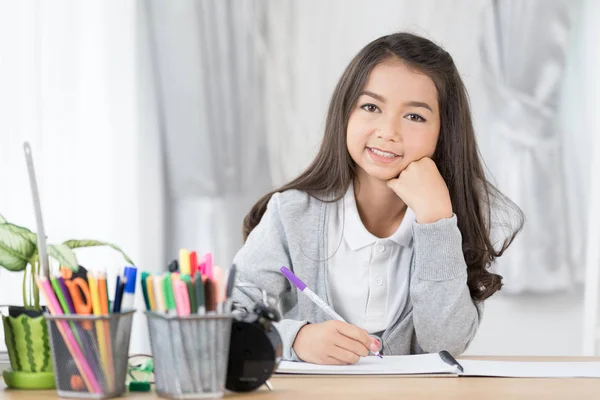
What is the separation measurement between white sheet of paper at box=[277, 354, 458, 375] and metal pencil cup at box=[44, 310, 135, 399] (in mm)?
280

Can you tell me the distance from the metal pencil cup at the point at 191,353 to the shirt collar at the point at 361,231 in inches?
27.6

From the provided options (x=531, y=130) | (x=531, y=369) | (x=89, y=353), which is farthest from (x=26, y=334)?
(x=531, y=130)

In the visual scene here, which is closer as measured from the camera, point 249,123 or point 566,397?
point 566,397

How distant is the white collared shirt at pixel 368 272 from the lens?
1.58m

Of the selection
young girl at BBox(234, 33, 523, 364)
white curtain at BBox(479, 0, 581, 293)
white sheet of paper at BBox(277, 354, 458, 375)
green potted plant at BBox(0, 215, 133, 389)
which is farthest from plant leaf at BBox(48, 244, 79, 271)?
white curtain at BBox(479, 0, 581, 293)

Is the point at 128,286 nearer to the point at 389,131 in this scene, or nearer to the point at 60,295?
the point at 60,295

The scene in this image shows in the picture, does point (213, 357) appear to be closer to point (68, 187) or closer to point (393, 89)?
→ point (393, 89)

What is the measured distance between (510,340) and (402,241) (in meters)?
1.77

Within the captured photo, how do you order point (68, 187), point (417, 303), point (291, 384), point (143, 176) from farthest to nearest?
point (143, 176)
point (68, 187)
point (417, 303)
point (291, 384)

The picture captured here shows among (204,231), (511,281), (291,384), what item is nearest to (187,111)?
(204,231)

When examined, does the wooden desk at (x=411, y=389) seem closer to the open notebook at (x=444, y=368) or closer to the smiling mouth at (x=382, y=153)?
the open notebook at (x=444, y=368)

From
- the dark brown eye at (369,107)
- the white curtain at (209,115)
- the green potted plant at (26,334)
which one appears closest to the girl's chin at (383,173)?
the dark brown eye at (369,107)

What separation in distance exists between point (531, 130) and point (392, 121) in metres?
1.77

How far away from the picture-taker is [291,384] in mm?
1072
